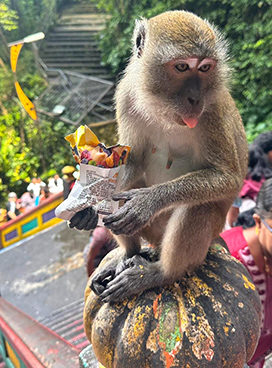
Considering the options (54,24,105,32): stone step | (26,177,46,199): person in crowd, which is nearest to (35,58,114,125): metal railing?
(54,24,105,32): stone step

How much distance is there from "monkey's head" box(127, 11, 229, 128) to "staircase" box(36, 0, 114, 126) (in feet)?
21.2

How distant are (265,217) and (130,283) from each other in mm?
802

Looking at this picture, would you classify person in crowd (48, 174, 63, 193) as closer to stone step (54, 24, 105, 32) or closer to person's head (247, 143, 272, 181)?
stone step (54, 24, 105, 32)

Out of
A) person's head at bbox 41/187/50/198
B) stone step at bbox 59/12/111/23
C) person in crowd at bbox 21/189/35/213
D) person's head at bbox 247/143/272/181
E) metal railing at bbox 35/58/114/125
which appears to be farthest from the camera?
stone step at bbox 59/12/111/23

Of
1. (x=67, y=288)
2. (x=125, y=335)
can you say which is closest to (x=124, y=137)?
(x=125, y=335)

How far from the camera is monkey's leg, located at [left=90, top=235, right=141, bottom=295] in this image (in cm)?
150

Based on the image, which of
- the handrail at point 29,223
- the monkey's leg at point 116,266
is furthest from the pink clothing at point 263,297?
the handrail at point 29,223

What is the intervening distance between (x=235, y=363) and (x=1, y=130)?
6.59 metres

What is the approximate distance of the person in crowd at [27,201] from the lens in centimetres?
640

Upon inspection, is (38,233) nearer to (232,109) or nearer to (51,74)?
(51,74)

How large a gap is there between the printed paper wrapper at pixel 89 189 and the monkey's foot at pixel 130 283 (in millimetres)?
378

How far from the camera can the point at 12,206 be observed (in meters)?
6.15

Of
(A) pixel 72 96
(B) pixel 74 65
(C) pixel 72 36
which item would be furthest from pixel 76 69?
(A) pixel 72 96

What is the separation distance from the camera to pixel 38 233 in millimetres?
6488
